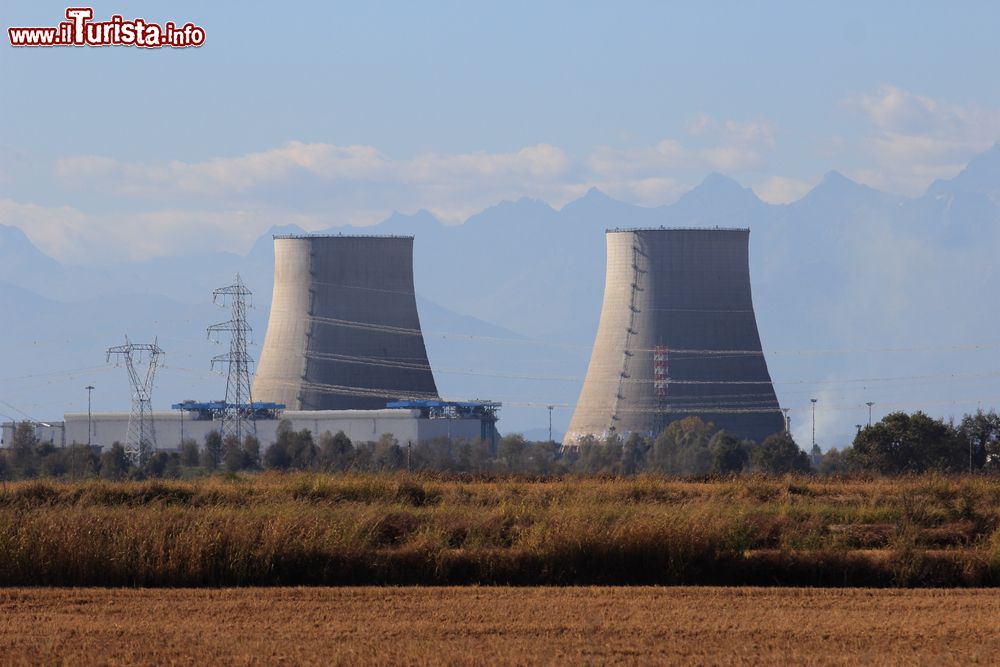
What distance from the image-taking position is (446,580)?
13.3 meters

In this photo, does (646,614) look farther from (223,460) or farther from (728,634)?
(223,460)

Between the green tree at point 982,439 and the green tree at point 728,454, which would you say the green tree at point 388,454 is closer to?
the green tree at point 728,454

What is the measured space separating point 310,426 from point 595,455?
920cm

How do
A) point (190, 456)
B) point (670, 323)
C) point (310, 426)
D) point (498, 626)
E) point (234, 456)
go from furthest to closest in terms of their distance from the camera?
point (310, 426), point (190, 456), point (234, 456), point (670, 323), point (498, 626)

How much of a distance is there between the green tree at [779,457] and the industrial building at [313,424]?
11.5 m

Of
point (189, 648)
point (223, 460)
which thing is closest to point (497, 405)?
point (223, 460)

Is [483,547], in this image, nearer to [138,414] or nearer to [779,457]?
[779,457]

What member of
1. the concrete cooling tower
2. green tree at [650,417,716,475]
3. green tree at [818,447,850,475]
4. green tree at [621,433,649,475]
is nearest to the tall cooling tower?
the concrete cooling tower

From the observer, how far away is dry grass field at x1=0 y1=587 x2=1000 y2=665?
9.70 m

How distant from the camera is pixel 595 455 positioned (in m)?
43.4

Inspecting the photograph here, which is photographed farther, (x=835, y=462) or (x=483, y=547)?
(x=835, y=462)

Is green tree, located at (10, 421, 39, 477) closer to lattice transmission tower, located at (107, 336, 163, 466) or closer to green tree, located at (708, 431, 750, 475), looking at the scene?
lattice transmission tower, located at (107, 336, 163, 466)

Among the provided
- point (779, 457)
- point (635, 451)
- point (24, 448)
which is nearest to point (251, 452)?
point (24, 448)

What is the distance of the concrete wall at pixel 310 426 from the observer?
157 feet
